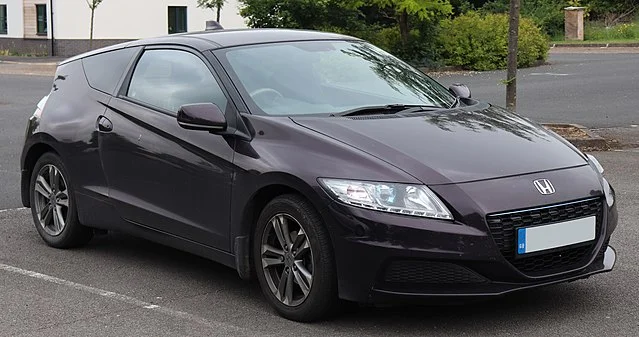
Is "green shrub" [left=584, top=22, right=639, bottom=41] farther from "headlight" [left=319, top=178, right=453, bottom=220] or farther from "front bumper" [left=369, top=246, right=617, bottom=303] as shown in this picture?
"headlight" [left=319, top=178, right=453, bottom=220]

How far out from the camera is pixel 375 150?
17.0ft

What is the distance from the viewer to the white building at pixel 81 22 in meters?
44.8

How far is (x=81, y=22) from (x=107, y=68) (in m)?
39.3

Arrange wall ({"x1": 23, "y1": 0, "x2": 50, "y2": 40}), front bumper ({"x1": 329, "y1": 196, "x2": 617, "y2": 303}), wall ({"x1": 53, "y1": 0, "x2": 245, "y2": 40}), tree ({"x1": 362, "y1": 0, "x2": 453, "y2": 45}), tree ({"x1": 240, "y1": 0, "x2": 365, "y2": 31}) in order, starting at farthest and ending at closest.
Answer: wall ({"x1": 23, "y1": 0, "x2": 50, "y2": 40}) → wall ({"x1": 53, "y1": 0, "x2": 245, "y2": 40}) → tree ({"x1": 240, "y1": 0, "x2": 365, "y2": 31}) → tree ({"x1": 362, "y1": 0, "x2": 453, "y2": 45}) → front bumper ({"x1": 329, "y1": 196, "x2": 617, "y2": 303})

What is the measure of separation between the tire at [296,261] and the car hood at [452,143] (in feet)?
1.48

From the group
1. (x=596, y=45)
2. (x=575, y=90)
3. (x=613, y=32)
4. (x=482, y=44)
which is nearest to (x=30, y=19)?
(x=596, y=45)

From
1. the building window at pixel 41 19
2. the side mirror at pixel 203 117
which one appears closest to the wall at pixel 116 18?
the building window at pixel 41 19

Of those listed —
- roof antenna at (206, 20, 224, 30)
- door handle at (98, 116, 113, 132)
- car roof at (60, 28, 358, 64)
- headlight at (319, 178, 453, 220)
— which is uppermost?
roof antenna at (206, 20, 224, 30)

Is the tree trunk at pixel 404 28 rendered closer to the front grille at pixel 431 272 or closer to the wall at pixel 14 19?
the wall at pixel 14 19

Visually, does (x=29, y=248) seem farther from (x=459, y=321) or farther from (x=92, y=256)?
(x=459, y=321)

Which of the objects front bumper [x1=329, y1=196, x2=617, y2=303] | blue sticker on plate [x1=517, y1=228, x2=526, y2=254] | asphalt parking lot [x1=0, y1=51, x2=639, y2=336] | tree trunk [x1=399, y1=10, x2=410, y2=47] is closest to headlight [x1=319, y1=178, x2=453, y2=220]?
front bumper [x1=329, y1=196, x2=617, y2=303]

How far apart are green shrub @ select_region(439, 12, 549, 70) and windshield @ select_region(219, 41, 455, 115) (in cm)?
2233

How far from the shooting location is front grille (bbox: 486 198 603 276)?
4918 mm

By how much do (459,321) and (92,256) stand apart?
283 centimetres
